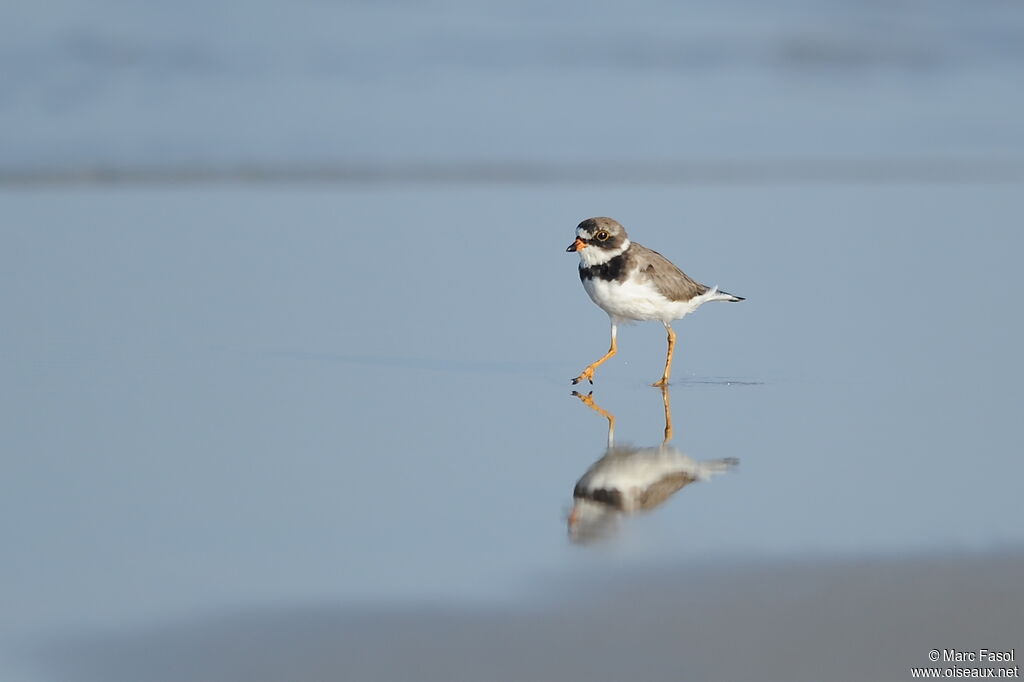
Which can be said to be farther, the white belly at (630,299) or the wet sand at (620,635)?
the white belly at (630,299)

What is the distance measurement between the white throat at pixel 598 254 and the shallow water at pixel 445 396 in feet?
1.68

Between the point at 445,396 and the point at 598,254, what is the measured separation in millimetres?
1264

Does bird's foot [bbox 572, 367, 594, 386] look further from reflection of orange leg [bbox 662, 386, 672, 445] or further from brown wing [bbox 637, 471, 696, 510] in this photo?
brown wing [bbox 637, 471, 696, 510]

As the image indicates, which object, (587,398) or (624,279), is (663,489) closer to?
(587,398)

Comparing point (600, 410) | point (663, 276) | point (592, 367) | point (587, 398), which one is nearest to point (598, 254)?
point (663, 276)

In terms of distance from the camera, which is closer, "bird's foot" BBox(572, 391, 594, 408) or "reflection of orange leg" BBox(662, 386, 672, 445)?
"reflection of orange leg" BBox(662, 386, 672, 445)

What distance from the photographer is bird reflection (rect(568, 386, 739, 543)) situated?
507 cm

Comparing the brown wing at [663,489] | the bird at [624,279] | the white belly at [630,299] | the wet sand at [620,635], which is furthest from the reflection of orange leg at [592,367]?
the wet sand at [620,635]

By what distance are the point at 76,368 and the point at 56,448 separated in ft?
4.36

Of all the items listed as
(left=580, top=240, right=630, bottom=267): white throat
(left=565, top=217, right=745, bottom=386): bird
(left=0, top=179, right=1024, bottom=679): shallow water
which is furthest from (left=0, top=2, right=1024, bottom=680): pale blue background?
(left=580, top=240, right=630, bottom=267): white throat

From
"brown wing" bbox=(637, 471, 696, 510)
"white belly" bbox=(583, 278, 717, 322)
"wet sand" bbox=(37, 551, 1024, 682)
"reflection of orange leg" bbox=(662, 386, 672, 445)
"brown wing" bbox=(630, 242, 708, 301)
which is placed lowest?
"wet sand" bbox=(37, 551, 1024, 682)

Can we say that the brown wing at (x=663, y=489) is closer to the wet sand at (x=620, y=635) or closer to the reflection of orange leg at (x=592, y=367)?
the wet sand at (x=620, y=635)

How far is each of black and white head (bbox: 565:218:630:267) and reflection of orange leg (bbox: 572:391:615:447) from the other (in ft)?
2.73

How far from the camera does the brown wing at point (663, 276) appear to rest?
7.52 metres
